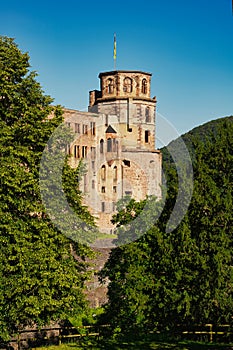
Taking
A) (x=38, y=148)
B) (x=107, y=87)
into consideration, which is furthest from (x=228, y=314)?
(x=107, y=87)

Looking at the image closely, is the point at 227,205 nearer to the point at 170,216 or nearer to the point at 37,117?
the point at 170,216

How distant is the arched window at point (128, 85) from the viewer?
197 feet

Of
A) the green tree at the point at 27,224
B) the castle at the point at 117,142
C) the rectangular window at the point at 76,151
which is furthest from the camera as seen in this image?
the castle at the point at 117,142

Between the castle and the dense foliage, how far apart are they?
3011 centimetres

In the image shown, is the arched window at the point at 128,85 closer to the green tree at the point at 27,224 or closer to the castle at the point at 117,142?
the castle at the point at 117,142

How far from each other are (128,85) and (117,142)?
8.25 meters

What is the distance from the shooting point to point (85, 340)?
66.0 feet

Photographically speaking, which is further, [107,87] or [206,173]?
[107,87]

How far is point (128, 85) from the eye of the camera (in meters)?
60.2

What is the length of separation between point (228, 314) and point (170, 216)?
390 centimetres

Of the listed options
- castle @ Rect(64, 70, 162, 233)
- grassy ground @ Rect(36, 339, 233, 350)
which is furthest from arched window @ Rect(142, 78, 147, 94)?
grassy ground @ Rect(36, 339, 233, 350)

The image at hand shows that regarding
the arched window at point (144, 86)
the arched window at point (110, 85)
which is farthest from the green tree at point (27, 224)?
the arched window at point (144, 86)

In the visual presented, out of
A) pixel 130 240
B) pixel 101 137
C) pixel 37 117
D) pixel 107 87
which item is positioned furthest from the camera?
pixel 107 87

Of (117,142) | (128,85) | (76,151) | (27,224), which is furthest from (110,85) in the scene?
(27,224)
